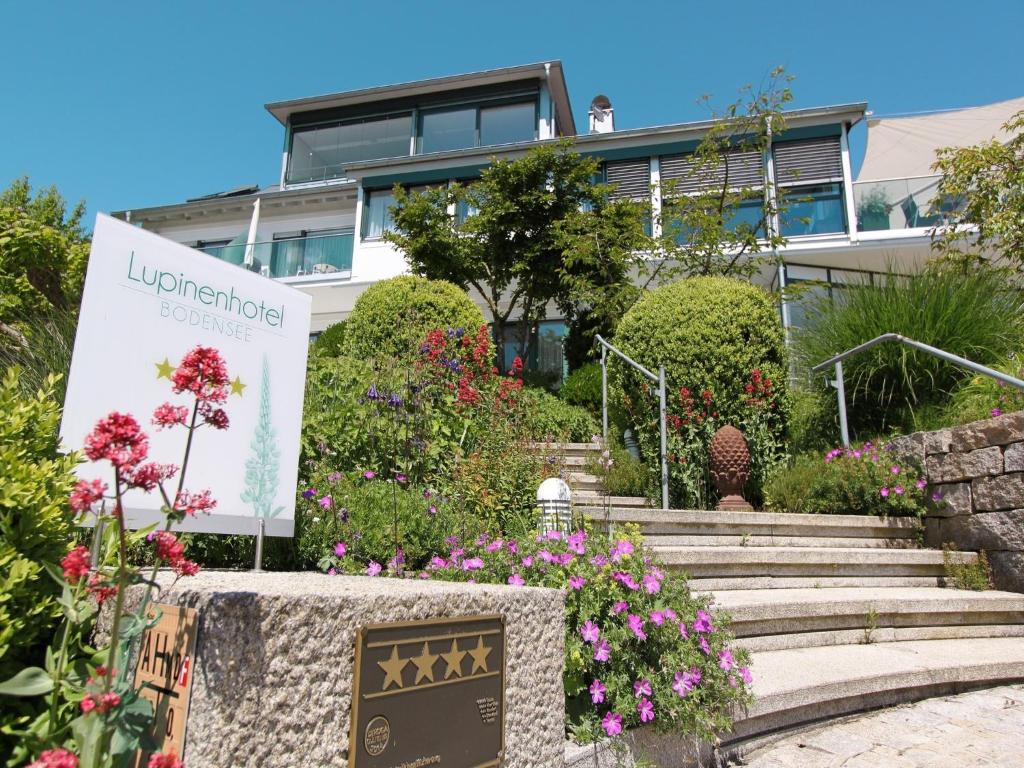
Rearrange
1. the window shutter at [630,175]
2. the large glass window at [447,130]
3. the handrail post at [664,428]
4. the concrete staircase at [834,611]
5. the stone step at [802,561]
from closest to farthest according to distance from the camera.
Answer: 1. the concrete staircase at [834,611]
2. the stone step at [802,561]
3. the handrail post at [664,428]
4. the window shutter at [630,175]
5. the large glass window at [447,130]

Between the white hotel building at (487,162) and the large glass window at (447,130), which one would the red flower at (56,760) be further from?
the large glass window at (447,130)

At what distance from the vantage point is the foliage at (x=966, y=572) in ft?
15.5

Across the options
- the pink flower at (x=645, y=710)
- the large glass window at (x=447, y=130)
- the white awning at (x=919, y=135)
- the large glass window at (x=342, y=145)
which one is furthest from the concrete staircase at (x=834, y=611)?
the large glass window at (x=342, y=145)

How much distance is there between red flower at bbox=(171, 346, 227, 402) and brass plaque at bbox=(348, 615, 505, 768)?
25.5 inches

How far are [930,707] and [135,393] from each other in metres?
3.86

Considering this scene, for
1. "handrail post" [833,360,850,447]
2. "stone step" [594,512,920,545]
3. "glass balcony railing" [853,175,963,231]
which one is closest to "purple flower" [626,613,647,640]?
"stone step" [594,512,920,545]

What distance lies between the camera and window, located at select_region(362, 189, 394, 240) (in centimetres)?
1647

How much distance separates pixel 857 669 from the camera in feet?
10.5

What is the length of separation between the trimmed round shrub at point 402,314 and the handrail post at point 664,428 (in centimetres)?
310

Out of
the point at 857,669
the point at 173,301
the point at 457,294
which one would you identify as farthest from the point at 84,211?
the point at 857,669

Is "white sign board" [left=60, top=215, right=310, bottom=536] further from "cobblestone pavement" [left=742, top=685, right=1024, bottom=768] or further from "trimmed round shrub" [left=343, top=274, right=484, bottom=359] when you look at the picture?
"trimmed round shrub" [left=343, top=274, right=484, bottom=359]

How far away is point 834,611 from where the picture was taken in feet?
12.5

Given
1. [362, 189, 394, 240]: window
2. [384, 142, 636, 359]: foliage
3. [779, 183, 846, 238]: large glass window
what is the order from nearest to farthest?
1. [384, 142, 636, 359]: foliage
2. [779, 183, 846, 238]: large glass window
3. [362, 189, 394, 240]: window

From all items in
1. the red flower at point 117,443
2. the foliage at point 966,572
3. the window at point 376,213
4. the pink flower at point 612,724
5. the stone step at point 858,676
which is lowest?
the stone step at point 858,676
